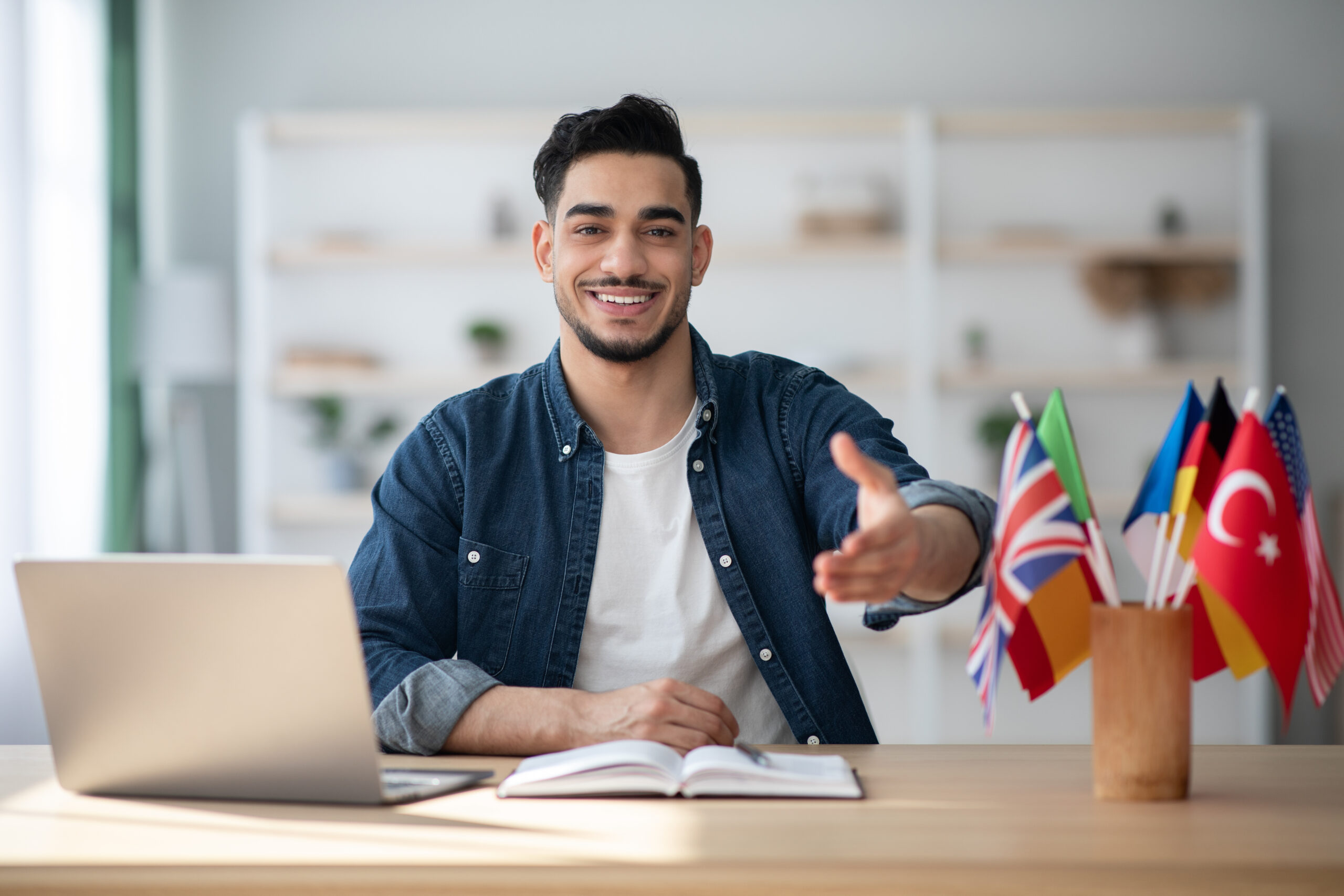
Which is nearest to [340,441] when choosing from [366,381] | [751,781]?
[366,381]

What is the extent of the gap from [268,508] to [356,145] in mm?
1241

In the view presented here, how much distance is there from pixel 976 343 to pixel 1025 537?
290cm

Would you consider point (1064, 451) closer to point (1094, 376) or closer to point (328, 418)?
point (1094, 376)

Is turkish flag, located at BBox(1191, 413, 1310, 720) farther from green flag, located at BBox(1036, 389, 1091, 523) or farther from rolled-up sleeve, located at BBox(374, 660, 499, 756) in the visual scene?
rolled-up sleeve, located at BBox(374, 660, 499, 756)

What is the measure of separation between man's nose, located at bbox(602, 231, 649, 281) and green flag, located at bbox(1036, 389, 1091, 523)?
28.0 inches

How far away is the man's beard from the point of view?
1652 millimetres

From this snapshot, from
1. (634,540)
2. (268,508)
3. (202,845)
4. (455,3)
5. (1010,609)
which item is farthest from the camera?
(455,3)

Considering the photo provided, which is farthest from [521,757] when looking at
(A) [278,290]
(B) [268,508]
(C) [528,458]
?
(A) [278,290]

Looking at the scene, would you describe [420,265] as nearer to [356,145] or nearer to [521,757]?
[356,145]

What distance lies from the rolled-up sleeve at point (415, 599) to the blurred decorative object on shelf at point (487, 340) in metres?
2.20

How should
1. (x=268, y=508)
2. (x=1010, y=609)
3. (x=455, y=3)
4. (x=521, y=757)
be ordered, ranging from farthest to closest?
(x=455, y=3) → (x=268, y=508) → (x=521, y=757) → (x=1010, y=609)

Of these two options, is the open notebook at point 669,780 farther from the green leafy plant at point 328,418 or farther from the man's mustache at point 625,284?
the green leafy plant at point 328,418

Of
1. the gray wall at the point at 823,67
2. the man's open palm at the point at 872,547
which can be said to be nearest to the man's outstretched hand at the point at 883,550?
the man's open palm at the point at 872,547

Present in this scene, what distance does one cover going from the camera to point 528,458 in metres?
1.62
